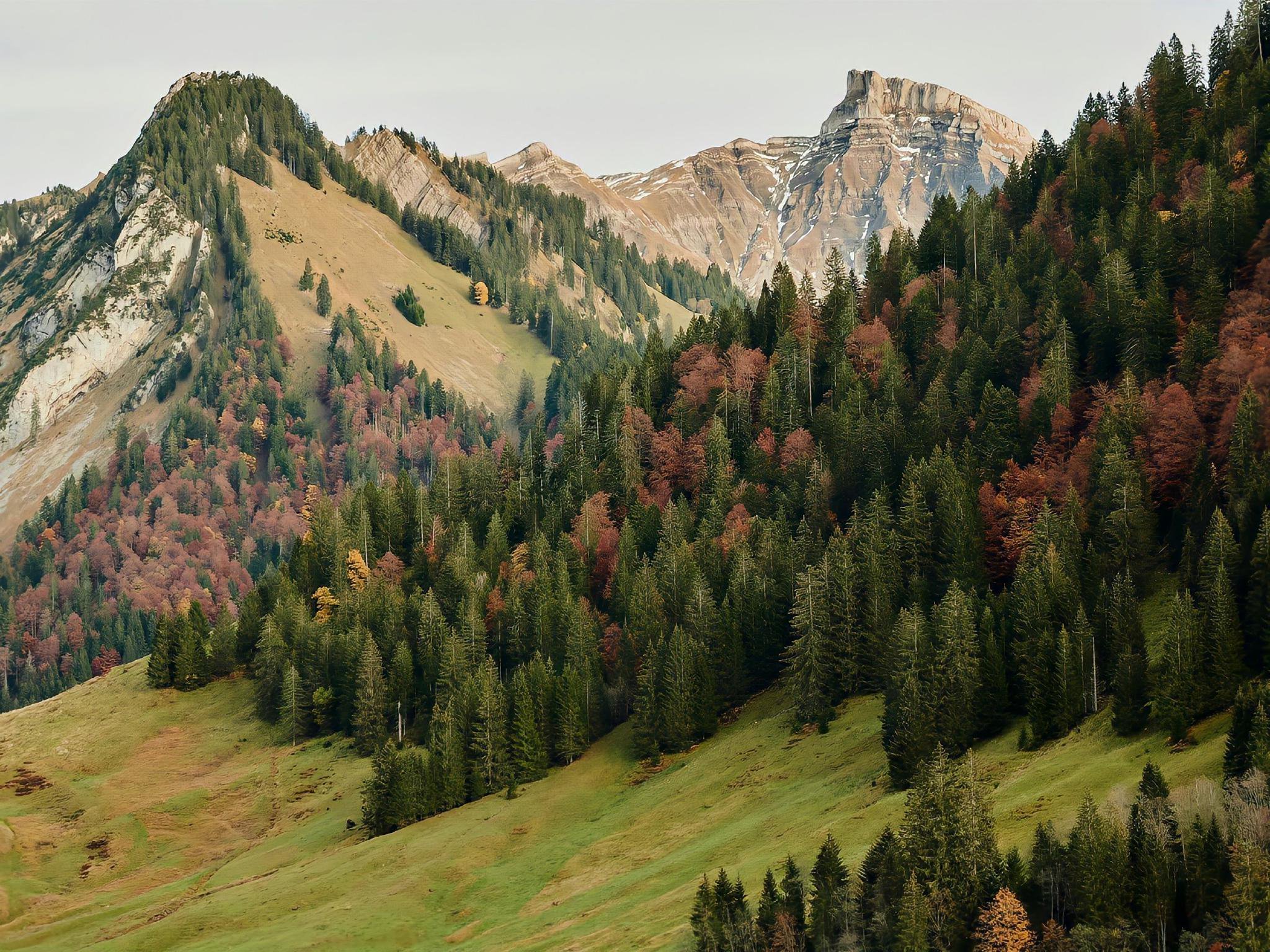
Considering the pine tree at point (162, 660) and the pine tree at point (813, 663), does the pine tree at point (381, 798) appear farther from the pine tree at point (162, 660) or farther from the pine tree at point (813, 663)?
the pine tree at point (162, 660)

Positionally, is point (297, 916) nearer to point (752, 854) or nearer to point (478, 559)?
point (752, 854)

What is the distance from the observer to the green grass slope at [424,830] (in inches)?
3265

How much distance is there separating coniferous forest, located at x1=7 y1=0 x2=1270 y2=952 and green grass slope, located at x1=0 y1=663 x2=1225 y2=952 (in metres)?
3.29

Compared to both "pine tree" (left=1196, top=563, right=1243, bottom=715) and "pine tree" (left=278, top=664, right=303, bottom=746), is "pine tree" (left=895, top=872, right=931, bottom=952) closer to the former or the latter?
"pine tree" (left=1196, top=563, right=1243, bottom=715)

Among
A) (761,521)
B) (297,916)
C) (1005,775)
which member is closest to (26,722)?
(297,916)

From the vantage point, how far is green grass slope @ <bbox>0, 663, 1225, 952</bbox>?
272 ft

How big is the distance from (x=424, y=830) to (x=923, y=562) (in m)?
51.4

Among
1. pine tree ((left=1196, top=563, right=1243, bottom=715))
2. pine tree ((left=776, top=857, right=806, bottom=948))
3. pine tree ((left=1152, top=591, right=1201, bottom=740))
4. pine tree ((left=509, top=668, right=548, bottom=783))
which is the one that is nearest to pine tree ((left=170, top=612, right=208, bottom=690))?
pine tree ((left=509, top=668, right=548, bottom=783))

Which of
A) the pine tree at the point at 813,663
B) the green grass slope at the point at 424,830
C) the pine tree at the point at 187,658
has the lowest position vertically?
the green grass slope at the point at 424,830

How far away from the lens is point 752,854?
86000 mm

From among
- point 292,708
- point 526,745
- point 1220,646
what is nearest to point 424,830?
point 526,745

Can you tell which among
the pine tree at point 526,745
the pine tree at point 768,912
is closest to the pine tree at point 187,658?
the pine tree at point 526,745

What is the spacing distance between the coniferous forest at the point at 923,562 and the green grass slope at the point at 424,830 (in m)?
3.29

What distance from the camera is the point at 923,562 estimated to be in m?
123
